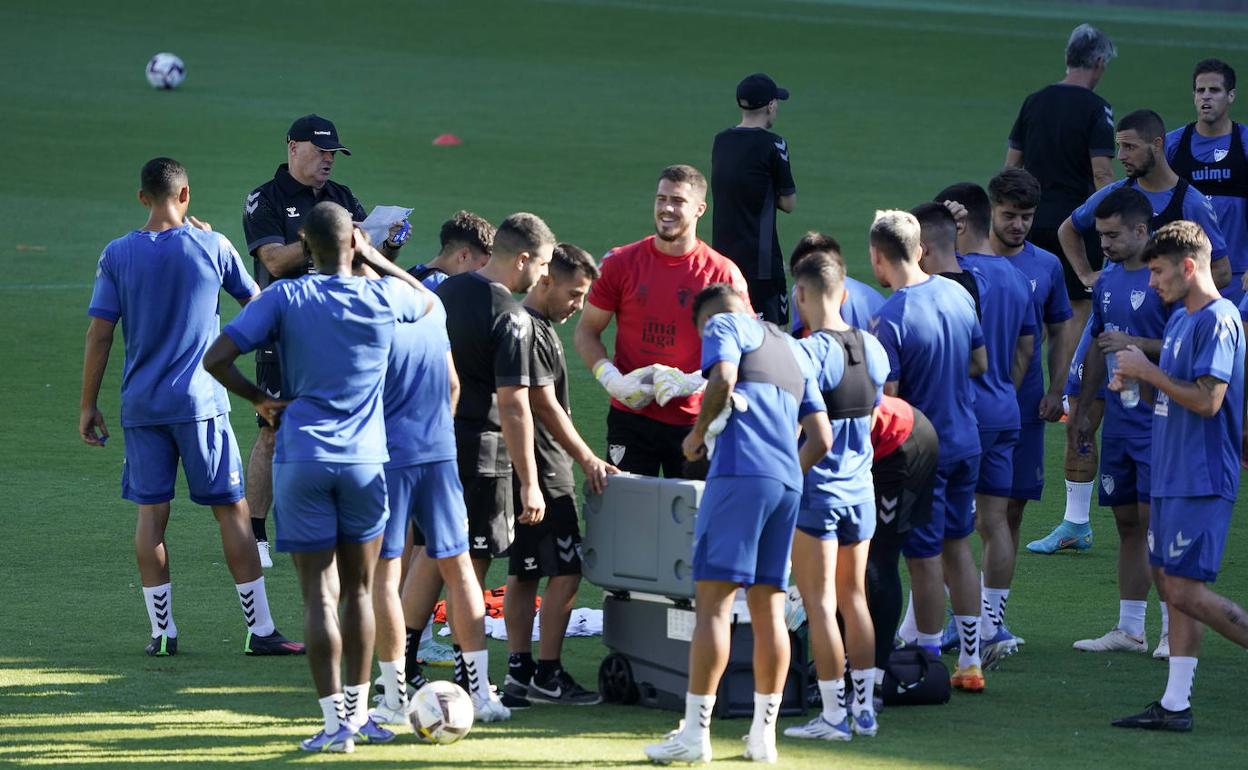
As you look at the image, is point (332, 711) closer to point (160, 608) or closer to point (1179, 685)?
point (160, 608)

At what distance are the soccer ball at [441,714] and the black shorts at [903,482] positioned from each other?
1.83m

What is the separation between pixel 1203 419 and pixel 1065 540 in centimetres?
316

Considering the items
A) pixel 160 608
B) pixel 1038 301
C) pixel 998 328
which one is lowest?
pixel 160 608

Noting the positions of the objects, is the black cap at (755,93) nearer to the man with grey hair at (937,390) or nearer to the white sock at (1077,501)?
the white sock at (1077,501)

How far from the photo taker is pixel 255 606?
7.78 m

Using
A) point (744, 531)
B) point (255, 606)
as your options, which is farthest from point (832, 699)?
point (255, 606)

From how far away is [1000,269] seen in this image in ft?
26.1

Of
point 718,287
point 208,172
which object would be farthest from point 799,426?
point 208,172

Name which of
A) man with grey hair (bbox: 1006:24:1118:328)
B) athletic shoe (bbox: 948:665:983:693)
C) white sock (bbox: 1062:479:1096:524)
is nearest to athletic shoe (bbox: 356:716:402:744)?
athletic shoe (bbox: 948:665:983:693)

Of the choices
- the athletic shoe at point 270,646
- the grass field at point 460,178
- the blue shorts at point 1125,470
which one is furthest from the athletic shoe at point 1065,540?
the athletic shoe at point 270,646

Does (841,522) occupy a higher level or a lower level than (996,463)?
lower

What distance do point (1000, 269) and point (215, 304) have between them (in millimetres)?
3496

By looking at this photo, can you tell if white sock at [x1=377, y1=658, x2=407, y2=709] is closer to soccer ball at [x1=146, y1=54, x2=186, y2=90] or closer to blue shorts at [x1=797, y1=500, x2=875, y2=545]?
blue shorts at [x1=797, y1=500, x2=875, y2=545]

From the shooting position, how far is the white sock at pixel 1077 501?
9797 mm
